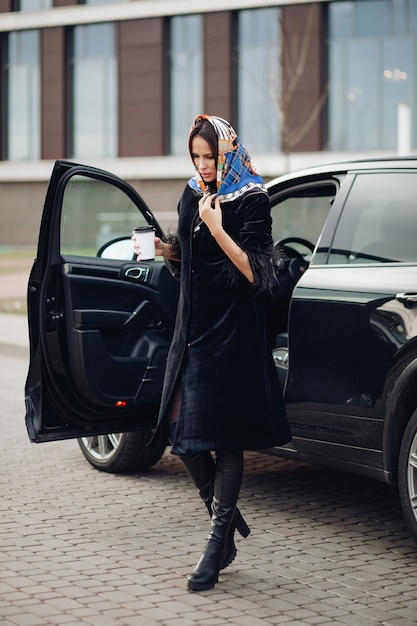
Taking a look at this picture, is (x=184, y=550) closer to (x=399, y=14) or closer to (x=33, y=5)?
A: (x=399, y=14)

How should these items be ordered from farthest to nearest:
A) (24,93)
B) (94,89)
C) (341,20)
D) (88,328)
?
1. (24,93)
2. (94,89)
3. (341,20)
4. (88,328)

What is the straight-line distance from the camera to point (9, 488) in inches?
259

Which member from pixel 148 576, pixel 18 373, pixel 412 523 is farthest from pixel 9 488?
pixel 18 373

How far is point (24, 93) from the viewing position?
140 feet

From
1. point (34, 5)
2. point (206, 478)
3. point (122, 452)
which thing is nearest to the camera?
point (206, 478)

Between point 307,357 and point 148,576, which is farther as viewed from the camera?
point 307,357

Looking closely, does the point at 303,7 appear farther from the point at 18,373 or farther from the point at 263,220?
the point at 263,220

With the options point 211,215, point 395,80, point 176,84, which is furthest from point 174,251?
point 176,84

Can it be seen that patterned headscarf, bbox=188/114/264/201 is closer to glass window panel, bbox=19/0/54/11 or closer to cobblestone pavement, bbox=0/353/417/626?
cobblestone pavement, bbox=0/353/417/626

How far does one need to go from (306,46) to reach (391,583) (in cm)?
3246

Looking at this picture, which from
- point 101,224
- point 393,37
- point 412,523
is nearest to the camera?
point 412,523

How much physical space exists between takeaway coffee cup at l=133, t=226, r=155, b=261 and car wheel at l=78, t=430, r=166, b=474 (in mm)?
2164

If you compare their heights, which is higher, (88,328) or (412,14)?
(412,14)

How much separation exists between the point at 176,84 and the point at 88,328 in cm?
3460
